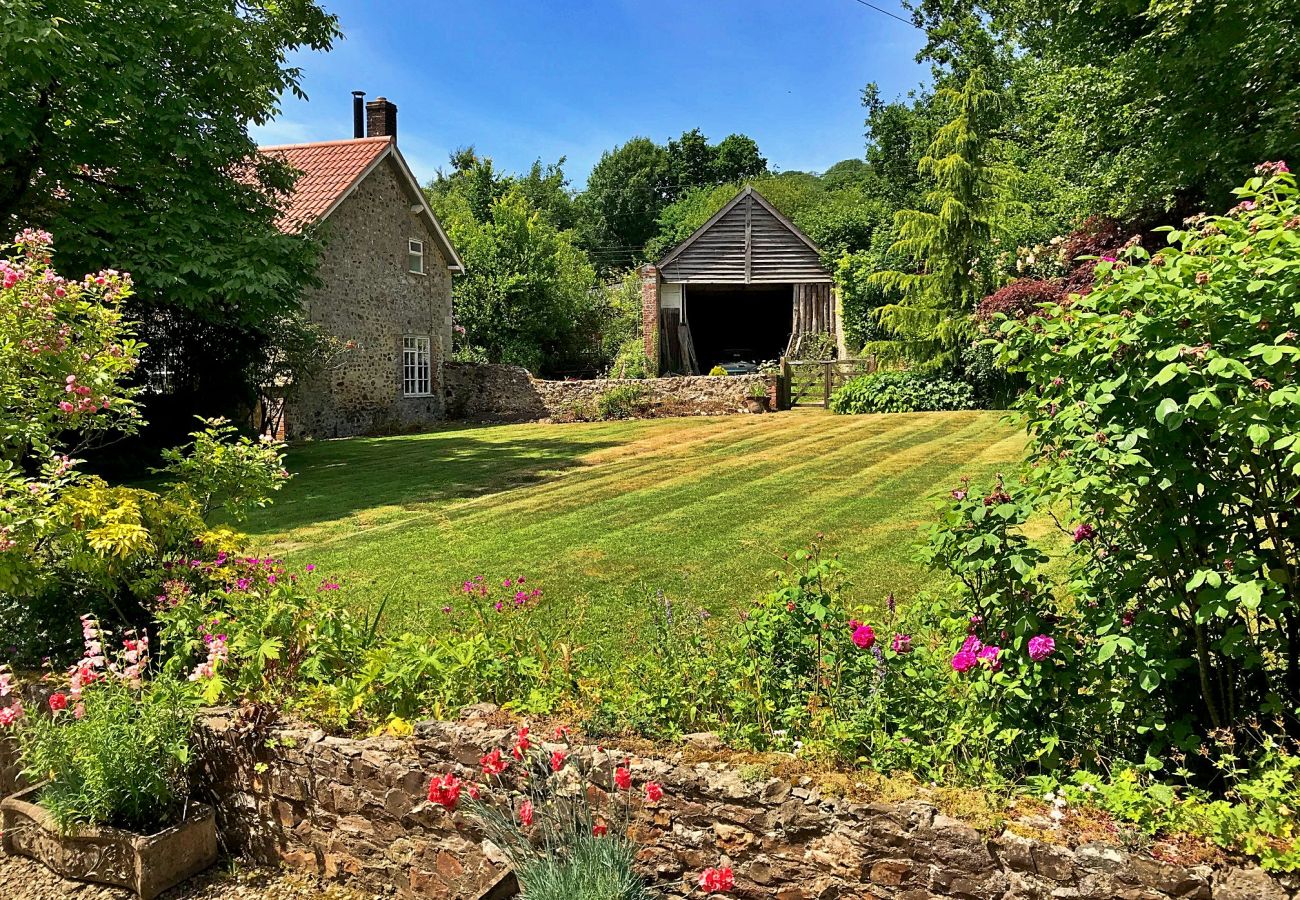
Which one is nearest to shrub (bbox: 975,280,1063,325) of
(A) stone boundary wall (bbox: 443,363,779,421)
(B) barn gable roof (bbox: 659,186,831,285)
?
(A) stone boundary wall (bbox: 443,363,779,421)

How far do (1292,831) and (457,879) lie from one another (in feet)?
9.17

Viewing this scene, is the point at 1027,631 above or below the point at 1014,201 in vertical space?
below

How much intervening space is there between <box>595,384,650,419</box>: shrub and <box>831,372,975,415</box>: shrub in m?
4.88

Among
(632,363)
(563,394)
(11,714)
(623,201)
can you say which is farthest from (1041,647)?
(623,201)

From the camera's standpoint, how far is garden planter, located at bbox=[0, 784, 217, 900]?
332 cm

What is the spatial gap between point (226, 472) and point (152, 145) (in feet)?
32.2

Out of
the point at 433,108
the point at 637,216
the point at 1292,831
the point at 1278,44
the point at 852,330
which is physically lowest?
the point at 1292,831

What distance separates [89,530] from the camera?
3.98 m

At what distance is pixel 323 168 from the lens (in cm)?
2120

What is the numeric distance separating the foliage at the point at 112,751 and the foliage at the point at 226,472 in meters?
1.37

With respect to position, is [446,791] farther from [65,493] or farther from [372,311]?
[372,311]

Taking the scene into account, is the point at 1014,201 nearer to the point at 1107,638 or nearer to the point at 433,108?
the point at 433,108

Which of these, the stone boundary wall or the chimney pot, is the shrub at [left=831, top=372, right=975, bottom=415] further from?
the chimney pot

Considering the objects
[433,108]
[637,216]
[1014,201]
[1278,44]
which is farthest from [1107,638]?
[637,216]
